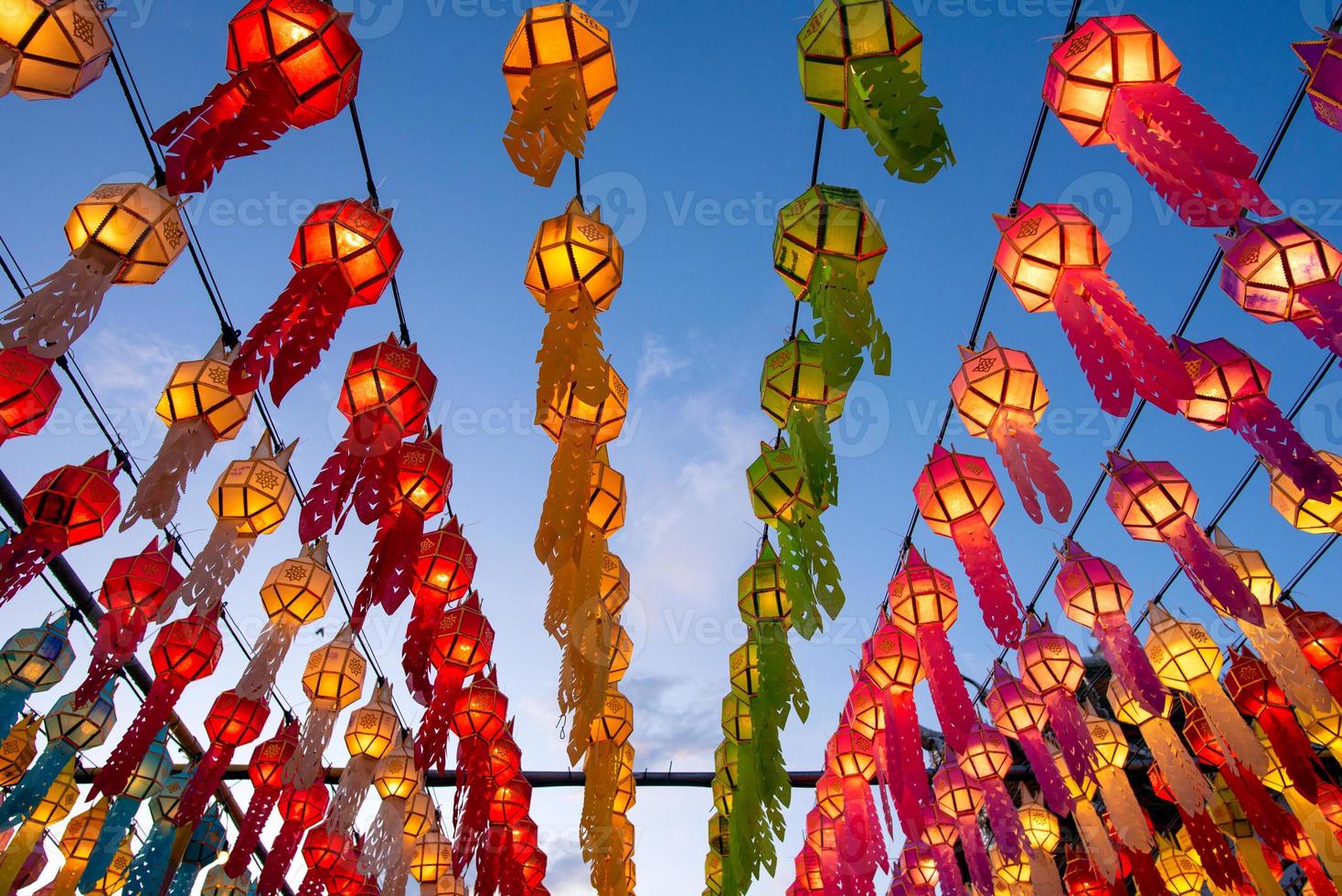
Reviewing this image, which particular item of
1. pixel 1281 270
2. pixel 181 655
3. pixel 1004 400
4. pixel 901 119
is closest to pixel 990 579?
pixel 1004 400

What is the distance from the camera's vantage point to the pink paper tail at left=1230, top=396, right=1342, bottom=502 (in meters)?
3.88

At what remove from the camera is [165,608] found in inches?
165

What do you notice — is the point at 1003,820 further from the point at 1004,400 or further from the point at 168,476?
the point at 168,476

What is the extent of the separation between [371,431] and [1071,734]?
4958mm

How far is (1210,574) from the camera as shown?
4738 millimetres

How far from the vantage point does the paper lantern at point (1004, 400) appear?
14.1 feet

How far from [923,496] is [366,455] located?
3.30m

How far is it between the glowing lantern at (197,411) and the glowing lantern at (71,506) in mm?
1265

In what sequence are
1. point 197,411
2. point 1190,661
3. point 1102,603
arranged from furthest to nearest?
point 1190,661, point 1102,603, point 197,411

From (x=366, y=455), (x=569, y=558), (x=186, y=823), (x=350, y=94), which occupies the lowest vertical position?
(x=186, y=823)

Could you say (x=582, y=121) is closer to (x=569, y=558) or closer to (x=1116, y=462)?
(x=569, y=558)

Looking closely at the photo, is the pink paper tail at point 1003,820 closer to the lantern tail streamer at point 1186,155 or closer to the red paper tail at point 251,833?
the lantern tail streamer at point 1186,155

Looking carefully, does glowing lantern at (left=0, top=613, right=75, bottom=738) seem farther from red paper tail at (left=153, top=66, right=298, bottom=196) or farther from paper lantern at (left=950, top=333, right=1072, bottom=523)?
paper lantern at (left=950, top=333, right=1072, bottom=523)

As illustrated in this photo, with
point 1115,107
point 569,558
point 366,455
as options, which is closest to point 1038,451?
point 1115,107
